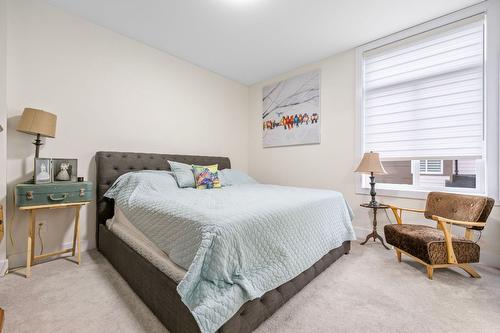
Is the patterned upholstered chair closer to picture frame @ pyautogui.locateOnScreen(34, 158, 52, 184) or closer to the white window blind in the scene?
the white window blind

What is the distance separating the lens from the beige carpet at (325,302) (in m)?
1.33

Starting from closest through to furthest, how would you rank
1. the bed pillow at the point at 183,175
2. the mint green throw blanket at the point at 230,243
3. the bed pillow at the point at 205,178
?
1. the mint green throw blanket at the point at 230,243
2. the bed pillow at the point at 183,175
3. the bed pillow at the point at 205,178

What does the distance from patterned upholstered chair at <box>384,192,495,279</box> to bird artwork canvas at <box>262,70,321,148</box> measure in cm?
173

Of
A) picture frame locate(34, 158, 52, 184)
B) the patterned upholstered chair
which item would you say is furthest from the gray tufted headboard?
the patterned upholstered chair

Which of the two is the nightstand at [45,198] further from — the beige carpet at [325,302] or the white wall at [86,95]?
the white wall at [86,95]

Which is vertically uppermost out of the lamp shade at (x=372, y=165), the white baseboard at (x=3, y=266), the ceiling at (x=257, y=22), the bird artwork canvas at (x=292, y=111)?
the ceiling at (x=257, y=22)

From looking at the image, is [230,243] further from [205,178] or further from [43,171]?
[43,171]

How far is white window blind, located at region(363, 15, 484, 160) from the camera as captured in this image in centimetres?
231

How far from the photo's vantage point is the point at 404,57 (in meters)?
2.75

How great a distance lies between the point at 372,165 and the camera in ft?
8.63

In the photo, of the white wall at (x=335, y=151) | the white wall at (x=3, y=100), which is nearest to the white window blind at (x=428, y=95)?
the white wall at (x=335, y=151)

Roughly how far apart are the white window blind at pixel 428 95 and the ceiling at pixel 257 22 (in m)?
0.29

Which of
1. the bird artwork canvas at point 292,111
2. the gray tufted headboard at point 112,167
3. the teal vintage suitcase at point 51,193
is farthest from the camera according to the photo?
the bird artwork canvas at point 292,111

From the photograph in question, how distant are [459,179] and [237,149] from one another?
3.26 metres
